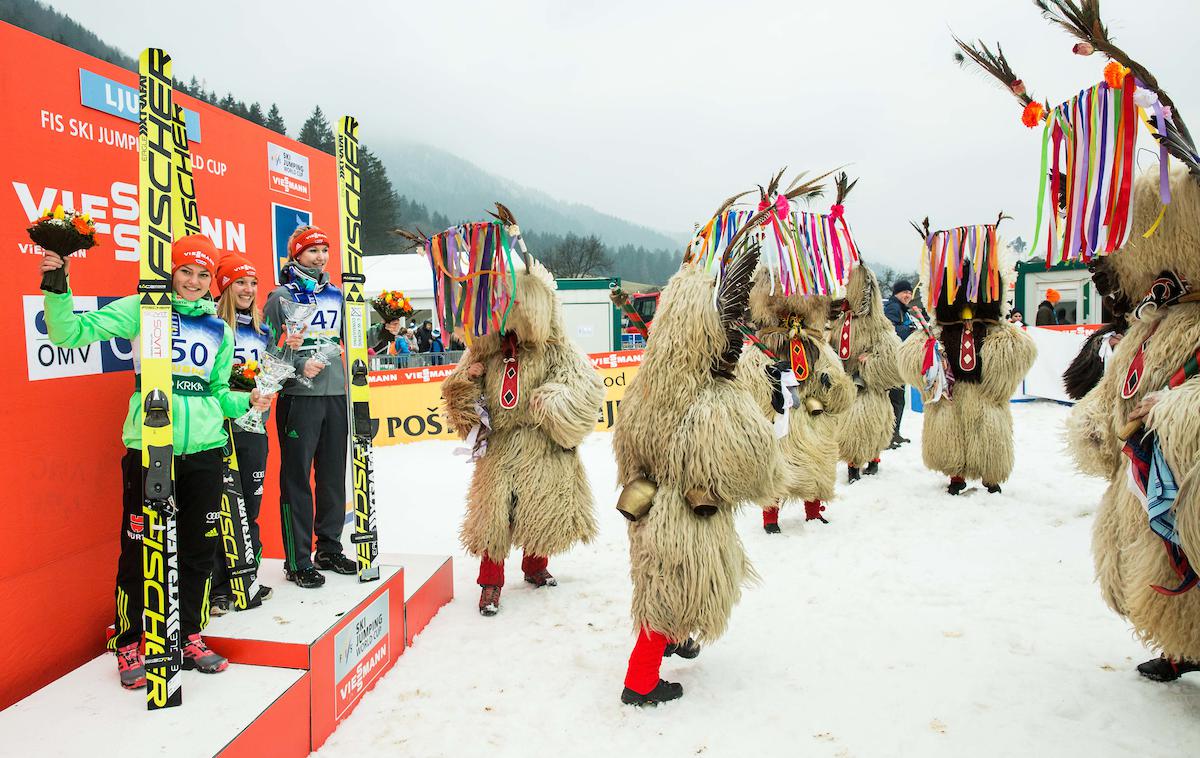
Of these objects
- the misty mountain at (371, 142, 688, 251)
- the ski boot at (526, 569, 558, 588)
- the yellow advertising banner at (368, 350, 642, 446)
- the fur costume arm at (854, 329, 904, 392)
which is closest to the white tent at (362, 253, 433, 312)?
the yellow advertising banner at (368, 350, 642, 446)

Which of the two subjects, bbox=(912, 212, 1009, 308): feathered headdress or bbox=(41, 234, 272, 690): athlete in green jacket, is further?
bbox=(912, 212, 1009, 308): feathered headdress

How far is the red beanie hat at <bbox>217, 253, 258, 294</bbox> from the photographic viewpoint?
2.87 metres

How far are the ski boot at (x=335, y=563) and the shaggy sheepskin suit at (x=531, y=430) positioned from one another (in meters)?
0.58

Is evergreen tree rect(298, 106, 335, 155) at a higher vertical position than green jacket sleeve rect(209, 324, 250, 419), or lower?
higher

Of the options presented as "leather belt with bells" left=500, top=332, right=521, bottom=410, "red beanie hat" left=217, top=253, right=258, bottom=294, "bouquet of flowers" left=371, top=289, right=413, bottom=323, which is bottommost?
"leather belt with bells" left=500, top=332, right=521, bottom=410

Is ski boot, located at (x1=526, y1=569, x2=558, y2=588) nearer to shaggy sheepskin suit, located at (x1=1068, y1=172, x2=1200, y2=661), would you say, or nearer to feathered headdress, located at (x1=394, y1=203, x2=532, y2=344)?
feathered headdress, located at (x1=394, y1=203, x2=532, y2=344)

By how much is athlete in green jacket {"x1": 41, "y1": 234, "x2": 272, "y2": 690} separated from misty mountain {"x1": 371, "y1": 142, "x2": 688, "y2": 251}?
115323mm

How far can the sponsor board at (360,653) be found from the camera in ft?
8.27

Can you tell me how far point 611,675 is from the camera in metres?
2.85

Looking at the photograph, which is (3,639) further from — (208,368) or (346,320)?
(346,320)

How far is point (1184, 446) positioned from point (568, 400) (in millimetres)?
2389

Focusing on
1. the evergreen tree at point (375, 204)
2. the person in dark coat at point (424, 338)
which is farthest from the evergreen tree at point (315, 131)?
the person in dark coat at point (424, 338)

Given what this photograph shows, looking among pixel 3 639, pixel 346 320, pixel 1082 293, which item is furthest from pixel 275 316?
pixel 1082 293

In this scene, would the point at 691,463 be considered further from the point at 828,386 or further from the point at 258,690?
the point at 828,386
